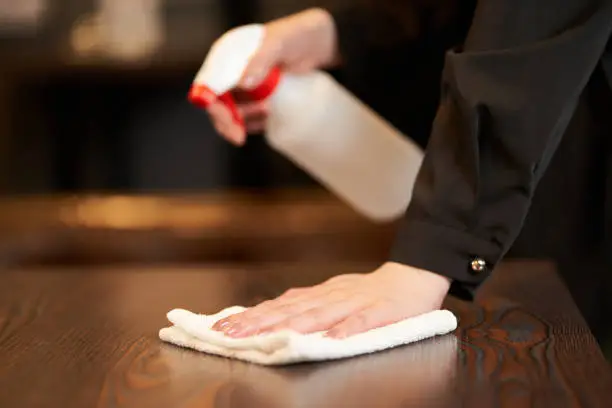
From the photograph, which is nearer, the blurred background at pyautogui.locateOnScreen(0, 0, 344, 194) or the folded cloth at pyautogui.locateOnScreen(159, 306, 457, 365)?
the folded cloth at pyautogui.locateOnScreen(159, 306, 457, 365)

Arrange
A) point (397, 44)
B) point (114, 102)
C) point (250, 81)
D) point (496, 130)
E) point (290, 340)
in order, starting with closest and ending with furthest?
point (290, 340), point (496, 130), point (250, 81), point (397, 44), point (114, 102)

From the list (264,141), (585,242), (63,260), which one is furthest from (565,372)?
(264,141)

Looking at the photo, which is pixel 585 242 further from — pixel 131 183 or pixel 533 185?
pixel 131 183

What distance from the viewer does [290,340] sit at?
620 mm

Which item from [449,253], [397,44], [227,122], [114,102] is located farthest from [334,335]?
[114,102]

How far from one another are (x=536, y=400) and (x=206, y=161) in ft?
5.78

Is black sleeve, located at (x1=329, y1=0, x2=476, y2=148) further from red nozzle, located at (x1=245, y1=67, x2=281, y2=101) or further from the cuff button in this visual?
the cuff button

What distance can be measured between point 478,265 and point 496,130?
0.10m

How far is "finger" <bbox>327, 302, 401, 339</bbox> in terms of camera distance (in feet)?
2.20

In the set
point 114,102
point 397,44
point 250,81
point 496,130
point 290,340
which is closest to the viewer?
point 290,340

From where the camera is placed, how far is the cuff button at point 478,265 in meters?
0.76

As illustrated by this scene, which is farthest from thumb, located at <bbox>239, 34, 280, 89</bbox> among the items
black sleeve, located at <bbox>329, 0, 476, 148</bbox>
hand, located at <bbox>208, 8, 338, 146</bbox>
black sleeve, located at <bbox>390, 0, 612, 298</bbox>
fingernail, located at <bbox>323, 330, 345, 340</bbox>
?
fingernail, located at <bbox>323, 330, 345, 340</bbox>

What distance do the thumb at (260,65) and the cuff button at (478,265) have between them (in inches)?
12.3

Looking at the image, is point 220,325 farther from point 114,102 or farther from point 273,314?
point 114,102
